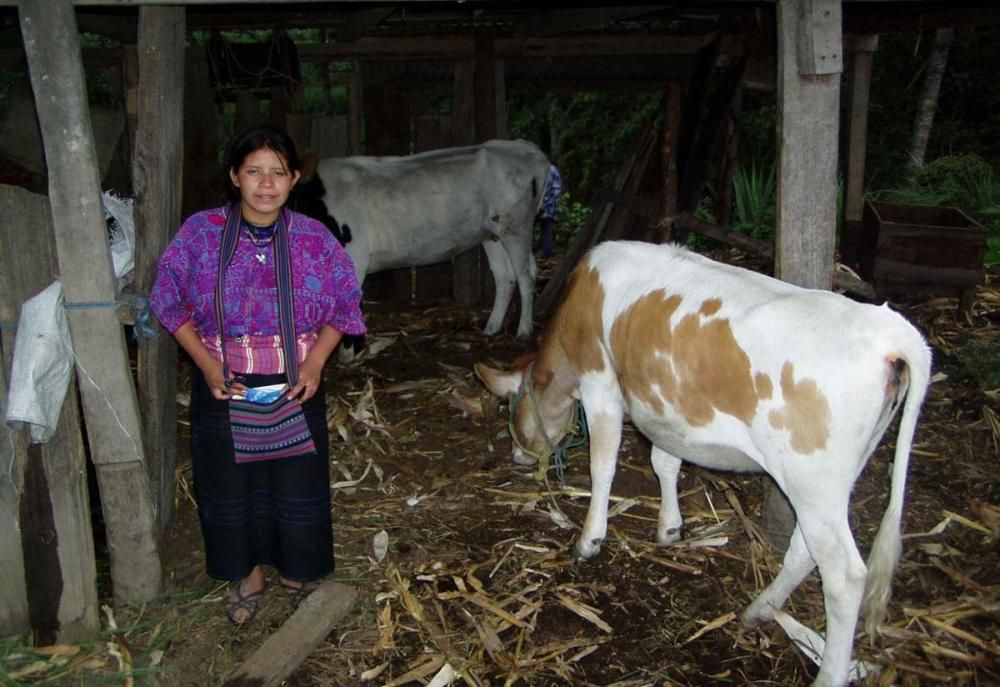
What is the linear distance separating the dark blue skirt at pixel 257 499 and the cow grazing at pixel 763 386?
1.41 meters

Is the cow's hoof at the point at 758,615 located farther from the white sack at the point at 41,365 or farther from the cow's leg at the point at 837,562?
the white sack at the point at 41,365

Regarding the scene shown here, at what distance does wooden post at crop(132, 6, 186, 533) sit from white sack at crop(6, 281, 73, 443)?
412 mm

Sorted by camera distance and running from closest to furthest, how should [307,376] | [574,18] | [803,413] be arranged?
[803,413], [307,376], [574,18]

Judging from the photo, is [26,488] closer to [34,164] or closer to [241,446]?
[241,446]

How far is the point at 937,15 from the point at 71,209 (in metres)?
5.58

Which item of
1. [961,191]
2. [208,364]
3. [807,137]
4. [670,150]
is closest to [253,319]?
[208,364]

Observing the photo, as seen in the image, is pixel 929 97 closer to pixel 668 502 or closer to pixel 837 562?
pixel 668 502

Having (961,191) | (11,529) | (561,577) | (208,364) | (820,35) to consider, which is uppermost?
(820,35)

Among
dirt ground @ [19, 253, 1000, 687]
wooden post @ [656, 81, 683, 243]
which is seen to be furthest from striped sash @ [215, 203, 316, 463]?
wooden post @ [656, 81, 683, 243]

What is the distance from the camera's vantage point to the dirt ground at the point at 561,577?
12.7ft

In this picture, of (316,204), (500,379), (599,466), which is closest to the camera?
(599,466)

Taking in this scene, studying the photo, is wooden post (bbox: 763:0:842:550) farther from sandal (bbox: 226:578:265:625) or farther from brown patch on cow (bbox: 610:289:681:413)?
sandal (bbox: 226:578:265:625)

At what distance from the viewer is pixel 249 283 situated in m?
3.59

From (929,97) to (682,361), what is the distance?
1169 cm
